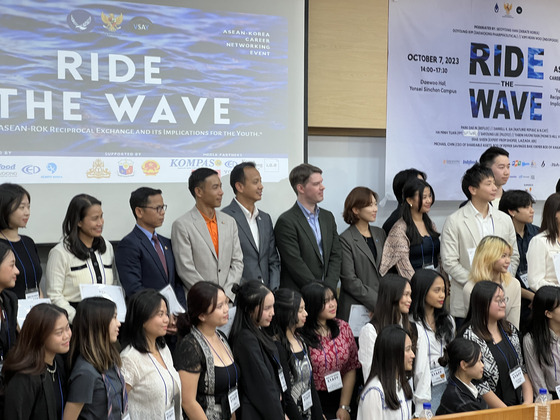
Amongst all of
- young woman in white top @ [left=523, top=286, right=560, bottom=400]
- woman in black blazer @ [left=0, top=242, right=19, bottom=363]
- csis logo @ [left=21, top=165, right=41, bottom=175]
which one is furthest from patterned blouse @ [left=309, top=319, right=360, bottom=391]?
csis logo @ [left=21, top=165, right=41, bottom=175]

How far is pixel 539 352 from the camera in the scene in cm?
440

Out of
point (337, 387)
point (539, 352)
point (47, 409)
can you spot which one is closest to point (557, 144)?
point (539, 352)

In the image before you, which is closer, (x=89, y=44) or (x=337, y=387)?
(x=337, y=387)

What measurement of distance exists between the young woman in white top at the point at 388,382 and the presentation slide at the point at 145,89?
196 cm

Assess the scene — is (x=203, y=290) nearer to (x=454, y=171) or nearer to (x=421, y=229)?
(x=421, y=229)

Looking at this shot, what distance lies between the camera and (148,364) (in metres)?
3.40

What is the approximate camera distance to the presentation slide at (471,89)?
5.79 m

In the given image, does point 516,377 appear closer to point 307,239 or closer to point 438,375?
point 438,375

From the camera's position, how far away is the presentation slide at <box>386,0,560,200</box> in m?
5.79

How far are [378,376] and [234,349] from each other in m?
0.73

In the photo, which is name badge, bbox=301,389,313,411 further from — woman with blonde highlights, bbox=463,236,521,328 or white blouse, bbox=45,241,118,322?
woman with blonde highlights, bbox=463,236,521,328

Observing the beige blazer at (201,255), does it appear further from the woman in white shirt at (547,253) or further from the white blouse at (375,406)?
the woman in white shirt at (547,253)

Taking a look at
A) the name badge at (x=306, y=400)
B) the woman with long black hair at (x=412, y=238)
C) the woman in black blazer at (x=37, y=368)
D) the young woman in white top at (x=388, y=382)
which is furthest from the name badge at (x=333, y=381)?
the woman in black blazer at (x=37, y=368)

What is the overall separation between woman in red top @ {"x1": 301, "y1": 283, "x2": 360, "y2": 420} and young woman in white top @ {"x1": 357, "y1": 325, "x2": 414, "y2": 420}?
610 millimetres
